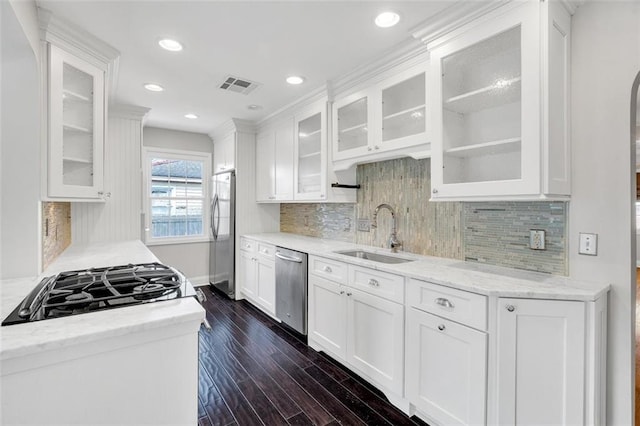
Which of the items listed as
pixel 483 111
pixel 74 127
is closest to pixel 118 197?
pixel 74 127

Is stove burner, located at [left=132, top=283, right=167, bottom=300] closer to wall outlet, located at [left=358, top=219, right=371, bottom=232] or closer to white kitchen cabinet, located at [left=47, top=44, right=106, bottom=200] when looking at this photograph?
white kitchen cabinet, located at [left=47, top=44, right=106, bottom=200]

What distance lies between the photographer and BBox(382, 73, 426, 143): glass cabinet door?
7.44 feet

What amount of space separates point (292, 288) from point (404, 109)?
6.34 feet

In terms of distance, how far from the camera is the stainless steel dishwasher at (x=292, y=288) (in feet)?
9.54

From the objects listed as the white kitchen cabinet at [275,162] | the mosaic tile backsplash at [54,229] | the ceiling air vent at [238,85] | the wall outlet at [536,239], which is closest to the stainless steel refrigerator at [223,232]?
the white kitchen cabinet at [275,162]

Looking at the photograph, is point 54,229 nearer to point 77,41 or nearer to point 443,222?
point 77,41

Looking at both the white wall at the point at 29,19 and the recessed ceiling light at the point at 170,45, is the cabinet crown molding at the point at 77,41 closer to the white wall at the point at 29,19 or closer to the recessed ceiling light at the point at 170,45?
the white wall at the point at 29,19

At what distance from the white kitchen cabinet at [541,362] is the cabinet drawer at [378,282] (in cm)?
60

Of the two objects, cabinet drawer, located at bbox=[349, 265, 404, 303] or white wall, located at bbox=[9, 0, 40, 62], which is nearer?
white wall, located at bbox=[9, 0, 40, 62]

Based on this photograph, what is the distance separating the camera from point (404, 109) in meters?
2.39

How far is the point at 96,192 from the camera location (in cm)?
226

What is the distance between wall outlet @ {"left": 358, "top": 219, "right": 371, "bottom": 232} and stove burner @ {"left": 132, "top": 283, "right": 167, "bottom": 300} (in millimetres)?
2006

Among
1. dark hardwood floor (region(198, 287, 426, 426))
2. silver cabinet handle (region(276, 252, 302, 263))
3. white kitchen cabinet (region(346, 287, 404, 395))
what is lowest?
dark hardwood floor (region(198, 287, 426, 426))

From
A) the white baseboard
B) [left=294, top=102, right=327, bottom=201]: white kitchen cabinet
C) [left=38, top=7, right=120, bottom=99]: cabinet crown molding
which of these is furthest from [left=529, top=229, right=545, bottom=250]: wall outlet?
the white baseboard
